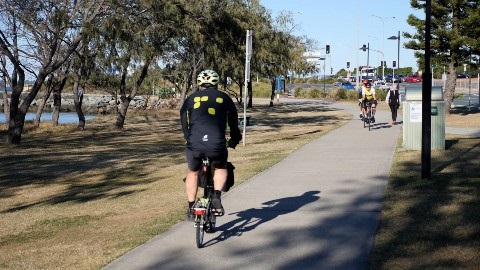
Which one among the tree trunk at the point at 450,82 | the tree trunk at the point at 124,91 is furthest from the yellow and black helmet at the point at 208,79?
the tree trunk at the point at 450,82

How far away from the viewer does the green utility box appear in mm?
16109

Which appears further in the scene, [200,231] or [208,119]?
[208,119]

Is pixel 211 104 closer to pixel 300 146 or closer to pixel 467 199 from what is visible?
pixel 467 199

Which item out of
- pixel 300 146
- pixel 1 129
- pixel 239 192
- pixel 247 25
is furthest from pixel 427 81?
pixel 1 129

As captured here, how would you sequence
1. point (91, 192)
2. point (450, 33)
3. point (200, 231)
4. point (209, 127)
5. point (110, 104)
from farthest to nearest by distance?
point (110, 104), point (450, 33), point (91, 192), point (209, 127), point (200, 231)

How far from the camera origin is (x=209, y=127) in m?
7.66

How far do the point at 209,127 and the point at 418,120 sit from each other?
966 centimetres

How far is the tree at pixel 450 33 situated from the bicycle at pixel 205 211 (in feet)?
78.7

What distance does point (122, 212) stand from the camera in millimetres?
10648

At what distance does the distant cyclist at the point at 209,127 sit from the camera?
765 centimetres

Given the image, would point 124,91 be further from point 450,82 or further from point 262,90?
point 262,90

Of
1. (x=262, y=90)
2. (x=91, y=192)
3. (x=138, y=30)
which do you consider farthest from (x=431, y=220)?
(x=262, y=90)

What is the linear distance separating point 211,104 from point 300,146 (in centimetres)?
1203

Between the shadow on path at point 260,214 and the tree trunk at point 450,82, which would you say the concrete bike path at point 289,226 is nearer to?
the shadow on path at point 260,214
